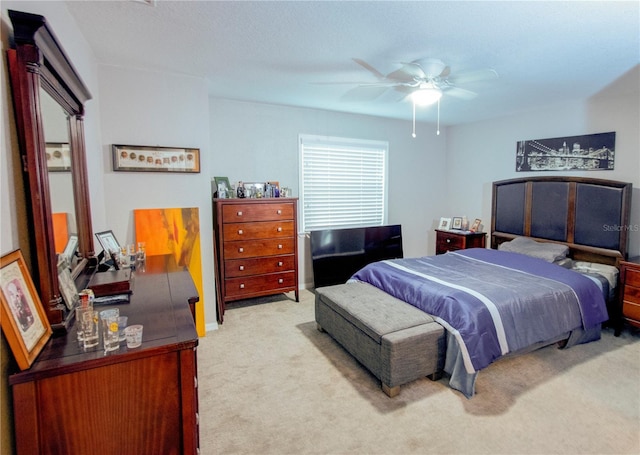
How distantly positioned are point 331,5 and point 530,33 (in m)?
1.34

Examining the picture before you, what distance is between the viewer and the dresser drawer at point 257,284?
148 inches

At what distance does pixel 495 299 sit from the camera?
100 inches

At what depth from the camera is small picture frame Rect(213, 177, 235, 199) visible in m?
3.74

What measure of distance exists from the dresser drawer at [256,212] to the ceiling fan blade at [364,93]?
54.6 inches

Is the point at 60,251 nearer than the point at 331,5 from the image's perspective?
Yes

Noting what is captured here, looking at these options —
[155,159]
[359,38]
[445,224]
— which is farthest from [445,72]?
[445,224]

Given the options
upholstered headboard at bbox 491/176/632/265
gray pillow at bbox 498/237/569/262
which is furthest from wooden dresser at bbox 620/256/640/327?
gray pillow at bbox 498/237/569/262

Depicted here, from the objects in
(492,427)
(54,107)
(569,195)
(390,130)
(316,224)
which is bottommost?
(492,427)

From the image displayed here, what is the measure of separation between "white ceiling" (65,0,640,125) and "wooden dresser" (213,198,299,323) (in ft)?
4.27

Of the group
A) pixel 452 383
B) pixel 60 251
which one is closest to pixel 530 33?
pixel 452 383

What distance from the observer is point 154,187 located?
3.09 meters

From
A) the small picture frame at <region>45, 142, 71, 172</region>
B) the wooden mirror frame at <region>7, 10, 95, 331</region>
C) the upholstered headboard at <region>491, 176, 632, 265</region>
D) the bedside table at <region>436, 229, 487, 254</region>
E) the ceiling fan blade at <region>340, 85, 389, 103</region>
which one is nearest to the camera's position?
the wooden mirror frame at <region>7, 10, 95, 331</region>

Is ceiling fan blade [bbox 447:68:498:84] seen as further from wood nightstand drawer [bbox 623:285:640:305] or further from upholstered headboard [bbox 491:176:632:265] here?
wood nightstand drawer [bbox 623:285:640:305]

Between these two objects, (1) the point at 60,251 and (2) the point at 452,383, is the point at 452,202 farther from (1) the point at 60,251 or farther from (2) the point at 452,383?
(1) the point at 60,251
